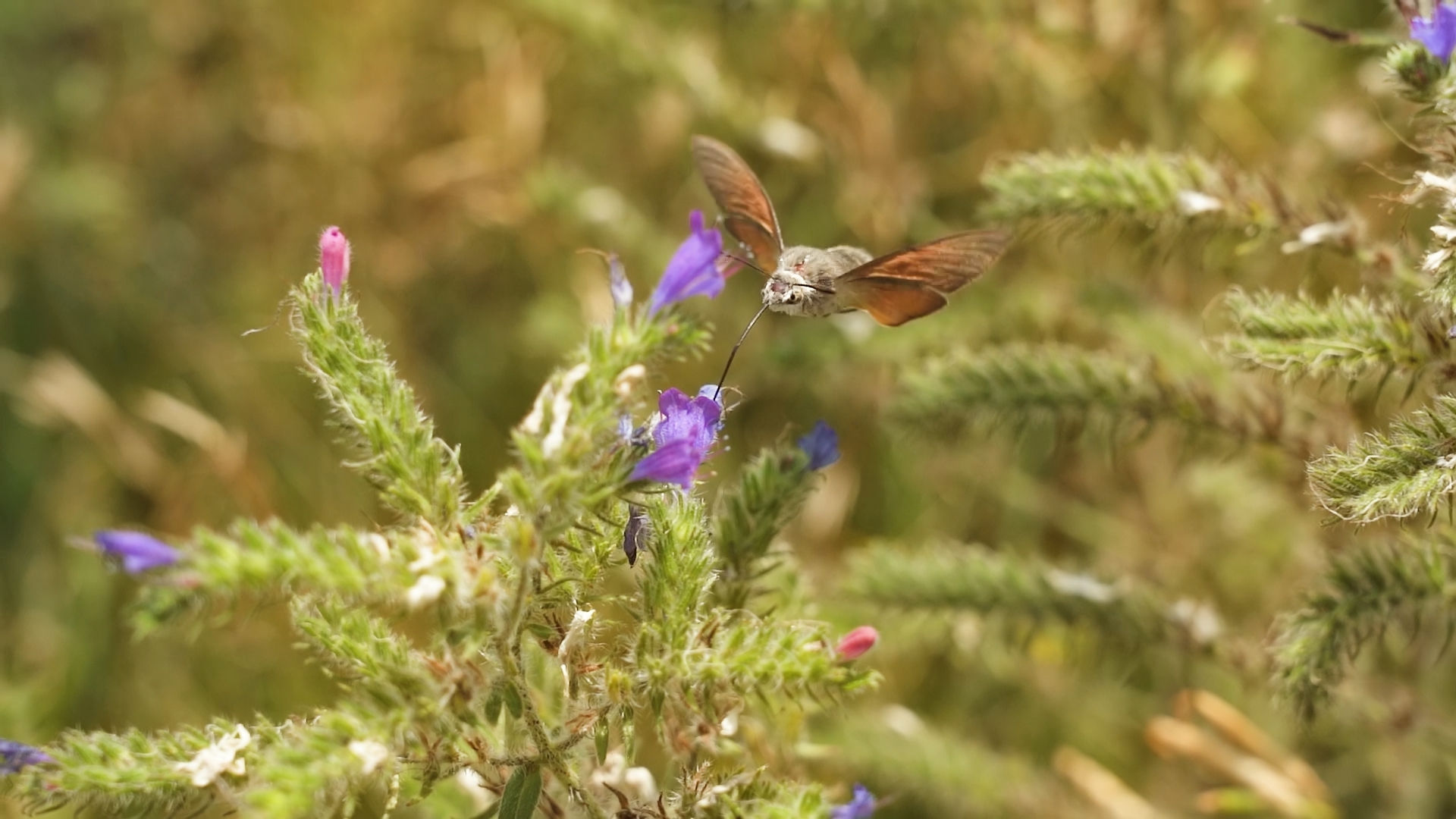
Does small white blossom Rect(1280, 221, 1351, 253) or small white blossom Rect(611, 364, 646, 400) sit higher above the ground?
small white blossom Rect(611, 364, 646, 400)

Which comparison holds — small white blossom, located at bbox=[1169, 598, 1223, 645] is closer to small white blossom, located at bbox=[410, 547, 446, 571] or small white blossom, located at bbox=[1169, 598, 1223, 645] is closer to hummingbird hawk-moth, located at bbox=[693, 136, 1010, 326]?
hummingbird hawk-moth, located at bbox=[693, 136, 1010, 326]

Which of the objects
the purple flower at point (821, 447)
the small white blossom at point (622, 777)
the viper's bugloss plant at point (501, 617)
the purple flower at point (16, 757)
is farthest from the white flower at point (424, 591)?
the purple flower at point (821, 447)

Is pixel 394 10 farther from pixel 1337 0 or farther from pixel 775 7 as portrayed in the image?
pixel 1337 0

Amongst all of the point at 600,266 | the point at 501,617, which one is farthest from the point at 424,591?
the point at 600,266

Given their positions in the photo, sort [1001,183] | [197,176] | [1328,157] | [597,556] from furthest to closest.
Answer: [197,176] → [1328,157] → [1001,183] → [597,556]

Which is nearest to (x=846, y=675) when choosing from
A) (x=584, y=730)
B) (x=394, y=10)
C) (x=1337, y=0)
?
(x=584, y=730)

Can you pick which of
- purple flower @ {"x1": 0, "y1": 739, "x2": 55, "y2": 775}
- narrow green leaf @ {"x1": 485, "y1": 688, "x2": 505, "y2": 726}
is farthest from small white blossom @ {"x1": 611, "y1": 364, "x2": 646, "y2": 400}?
purple flower @ {"x1": 0, "y1": 739, "x2": 55, "y2": 775}

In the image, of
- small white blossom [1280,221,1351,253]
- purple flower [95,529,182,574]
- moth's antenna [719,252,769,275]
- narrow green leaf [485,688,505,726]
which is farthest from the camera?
moth's antenna [719,252,769,275]
